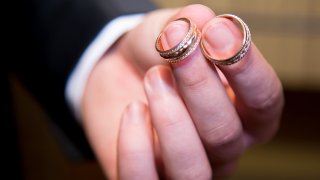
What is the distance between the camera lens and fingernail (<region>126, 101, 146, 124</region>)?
393mm

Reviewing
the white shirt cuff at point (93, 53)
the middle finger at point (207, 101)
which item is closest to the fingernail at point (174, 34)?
the middle finger at point (207, 101)

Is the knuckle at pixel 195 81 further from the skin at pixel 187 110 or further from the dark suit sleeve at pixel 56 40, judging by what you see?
the dark suit sleeve at pixel 56 40

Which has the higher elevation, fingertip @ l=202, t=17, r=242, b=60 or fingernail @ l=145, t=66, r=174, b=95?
fingertip @ l=202, t=17, r=242, b=60

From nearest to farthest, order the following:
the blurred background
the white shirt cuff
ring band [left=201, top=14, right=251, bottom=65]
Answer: ring band [left=201, top=14, right=251, bottom=65] → the white shirt cuff → the blurred background

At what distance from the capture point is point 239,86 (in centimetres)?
35

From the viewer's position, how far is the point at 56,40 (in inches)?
22.3

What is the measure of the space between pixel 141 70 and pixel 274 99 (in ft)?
0.45

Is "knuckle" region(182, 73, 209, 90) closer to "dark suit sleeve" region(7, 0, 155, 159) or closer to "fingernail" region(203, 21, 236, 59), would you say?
"fingernail" region(203, 21, 236, 59)

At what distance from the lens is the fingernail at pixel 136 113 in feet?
1.29

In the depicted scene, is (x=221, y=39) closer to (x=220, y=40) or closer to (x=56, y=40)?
(x=220, y=40)

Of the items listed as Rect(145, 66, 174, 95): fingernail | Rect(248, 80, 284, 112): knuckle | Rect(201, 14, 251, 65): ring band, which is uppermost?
Rect(201, 14, 251, 65): ring band

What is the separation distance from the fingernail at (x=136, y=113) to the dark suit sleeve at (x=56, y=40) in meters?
0.15

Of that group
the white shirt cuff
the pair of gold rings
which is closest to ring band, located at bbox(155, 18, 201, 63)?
the pair of gold rings

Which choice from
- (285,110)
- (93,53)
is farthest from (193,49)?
(285,110)
